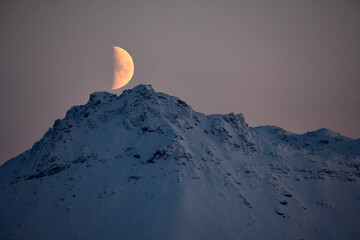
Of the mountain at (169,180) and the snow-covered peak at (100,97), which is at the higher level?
the snow-covered peak at (100,97)

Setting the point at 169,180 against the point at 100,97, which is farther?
the point at 100,97

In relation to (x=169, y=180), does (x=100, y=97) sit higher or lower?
higher

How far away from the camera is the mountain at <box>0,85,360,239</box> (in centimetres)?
6650

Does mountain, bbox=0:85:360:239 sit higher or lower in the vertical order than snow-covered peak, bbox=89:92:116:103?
lower

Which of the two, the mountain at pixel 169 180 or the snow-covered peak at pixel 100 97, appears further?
the snow-covered peak at pixel 100 97

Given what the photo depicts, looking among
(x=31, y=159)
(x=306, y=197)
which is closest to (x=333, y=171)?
(x=306, y=197)

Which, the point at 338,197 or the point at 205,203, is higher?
the point at 338,197

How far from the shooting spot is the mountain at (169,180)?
2618 inches

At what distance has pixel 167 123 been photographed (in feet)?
313

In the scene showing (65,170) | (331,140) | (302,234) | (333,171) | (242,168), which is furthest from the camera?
(331,140)

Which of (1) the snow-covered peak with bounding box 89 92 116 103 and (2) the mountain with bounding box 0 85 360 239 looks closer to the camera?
(2) the mountain with bounding box 0 85 360 239

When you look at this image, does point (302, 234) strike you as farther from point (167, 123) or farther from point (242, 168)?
point (167, 123)

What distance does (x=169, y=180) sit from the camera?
76.6 m

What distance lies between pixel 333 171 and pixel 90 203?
83.6m
